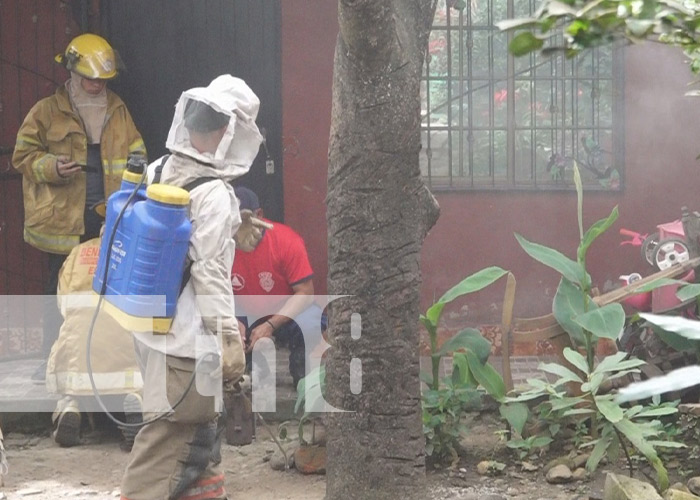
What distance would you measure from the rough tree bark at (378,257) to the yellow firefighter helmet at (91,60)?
2569mm

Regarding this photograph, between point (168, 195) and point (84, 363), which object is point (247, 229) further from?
point (84, 363)

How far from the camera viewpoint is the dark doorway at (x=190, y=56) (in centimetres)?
812

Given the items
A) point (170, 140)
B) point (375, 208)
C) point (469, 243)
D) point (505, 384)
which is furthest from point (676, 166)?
point (170, 140)

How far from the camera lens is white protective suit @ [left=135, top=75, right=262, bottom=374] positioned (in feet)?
15.4

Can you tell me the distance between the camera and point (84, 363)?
639cm

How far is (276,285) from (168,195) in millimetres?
2331

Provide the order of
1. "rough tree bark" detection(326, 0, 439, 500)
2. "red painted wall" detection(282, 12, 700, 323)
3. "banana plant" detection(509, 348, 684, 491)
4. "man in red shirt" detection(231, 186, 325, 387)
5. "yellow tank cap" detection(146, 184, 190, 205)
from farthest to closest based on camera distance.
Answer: "red painted wall" detection(282, 12, 700, 323)
"man in red shirt" detection(231, 186, 325, 387)
"banana plant" detection(509, 348, 684, 491)
"rough tree bark" detection(326, 0, 439, 500)
"yellow tank cap" detection(146, 184, 190, 205)

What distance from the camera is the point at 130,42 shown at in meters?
8.14

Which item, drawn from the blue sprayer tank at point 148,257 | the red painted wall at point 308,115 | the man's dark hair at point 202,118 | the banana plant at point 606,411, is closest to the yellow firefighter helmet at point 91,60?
the red painted wall at point 308,115

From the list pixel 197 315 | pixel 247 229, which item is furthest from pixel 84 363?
pixel 197 315

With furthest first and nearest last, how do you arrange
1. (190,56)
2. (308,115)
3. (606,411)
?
(190,56), (308,115), (606,411)

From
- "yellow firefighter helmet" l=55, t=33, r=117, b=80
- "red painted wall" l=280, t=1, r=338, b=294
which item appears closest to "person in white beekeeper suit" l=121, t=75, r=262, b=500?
"yellow firefighter helmet" l=55, t=33, r=117, b=80

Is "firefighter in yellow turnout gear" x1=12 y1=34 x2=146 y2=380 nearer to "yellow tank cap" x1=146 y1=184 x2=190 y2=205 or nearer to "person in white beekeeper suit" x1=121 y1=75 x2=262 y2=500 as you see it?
"person in white beekeeper suit" x1=121 y1=75 x2=262 y2=500

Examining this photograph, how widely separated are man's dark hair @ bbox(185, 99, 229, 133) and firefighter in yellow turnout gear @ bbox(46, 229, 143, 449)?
189 centimetres
